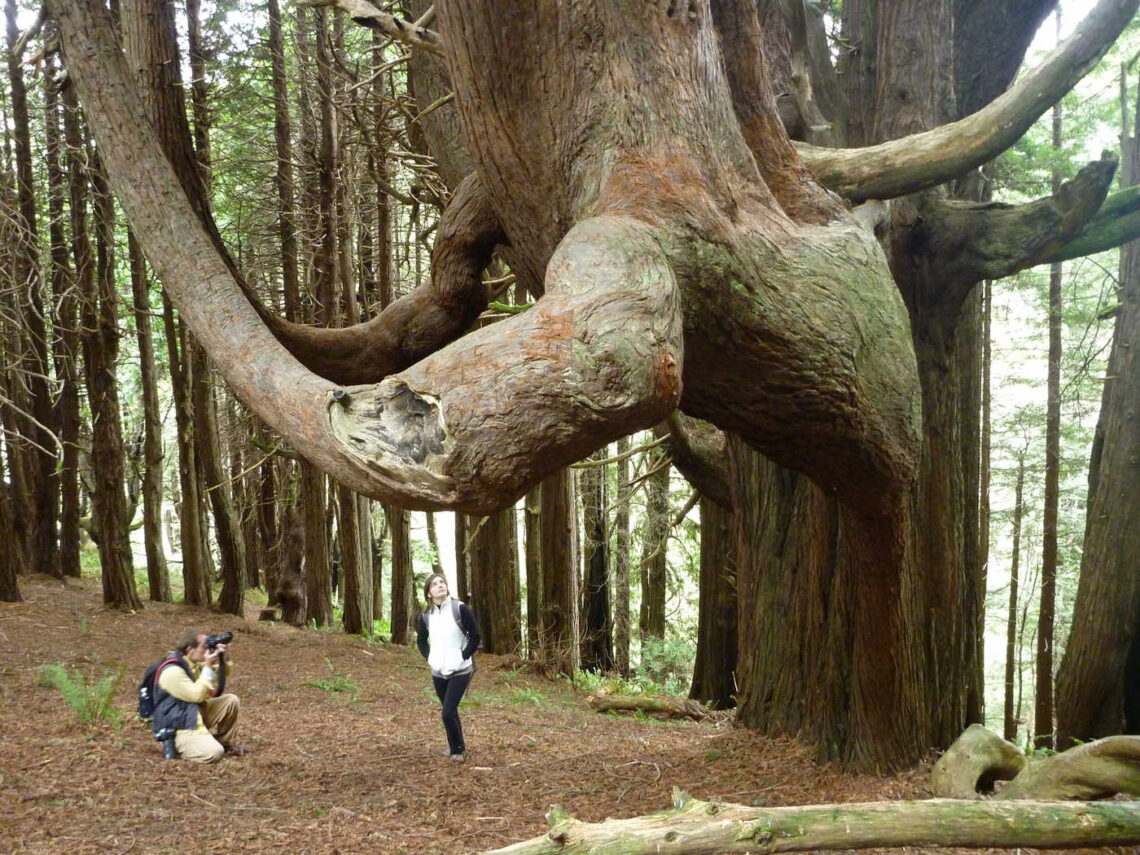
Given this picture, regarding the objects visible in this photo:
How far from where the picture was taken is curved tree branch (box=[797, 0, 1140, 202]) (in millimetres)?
4898

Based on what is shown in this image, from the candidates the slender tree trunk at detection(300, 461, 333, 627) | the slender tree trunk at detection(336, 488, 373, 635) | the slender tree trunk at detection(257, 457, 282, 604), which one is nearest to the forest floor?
the slender tree trunk at detection(336, 488, 373, 635)

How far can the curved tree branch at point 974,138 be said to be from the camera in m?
4.90

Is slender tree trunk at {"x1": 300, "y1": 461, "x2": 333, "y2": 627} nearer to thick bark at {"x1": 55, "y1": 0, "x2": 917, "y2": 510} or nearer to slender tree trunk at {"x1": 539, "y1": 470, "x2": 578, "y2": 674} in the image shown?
slender tree trunk at {"x1": 539, "y1": 470, "x2": 578, "y2": 674}

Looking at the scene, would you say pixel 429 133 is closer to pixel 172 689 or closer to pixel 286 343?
pixel 286 343

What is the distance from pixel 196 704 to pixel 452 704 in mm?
1833

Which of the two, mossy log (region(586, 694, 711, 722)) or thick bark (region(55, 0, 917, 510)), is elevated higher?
thick bark (region(55, 0, 917, 510))

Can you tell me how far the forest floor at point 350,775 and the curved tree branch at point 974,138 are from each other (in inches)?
142

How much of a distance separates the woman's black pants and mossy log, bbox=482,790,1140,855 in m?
3.40

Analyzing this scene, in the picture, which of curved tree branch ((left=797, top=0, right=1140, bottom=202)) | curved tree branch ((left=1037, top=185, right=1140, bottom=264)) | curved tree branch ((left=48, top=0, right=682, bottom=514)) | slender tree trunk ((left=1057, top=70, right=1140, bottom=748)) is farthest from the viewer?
slender tree trunk ((left=1057, top=70, right=1140, bottom=748))

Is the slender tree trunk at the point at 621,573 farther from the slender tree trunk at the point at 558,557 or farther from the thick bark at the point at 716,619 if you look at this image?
the thick bark at the point at 716,619

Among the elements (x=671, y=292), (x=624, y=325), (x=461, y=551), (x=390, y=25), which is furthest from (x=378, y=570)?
(x=624, y=325)

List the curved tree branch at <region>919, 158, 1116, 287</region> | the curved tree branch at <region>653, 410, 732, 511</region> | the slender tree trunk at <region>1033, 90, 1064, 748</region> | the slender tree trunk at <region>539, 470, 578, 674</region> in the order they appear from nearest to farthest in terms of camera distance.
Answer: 1. the curved tree branch at <region>919, 158, 1116, 287</region>
2. the curved tree branch at <region>653, 410, 732, 511</region>
3. the slender tree trunk at <region>1033, 90, 1064, 748</region>
4. the slender tree trunk at <region>539, 470, 578, 674</region>

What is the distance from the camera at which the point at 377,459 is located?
3.22 m

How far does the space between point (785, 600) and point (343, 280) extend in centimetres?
1076
